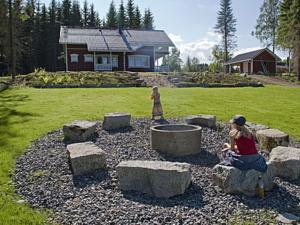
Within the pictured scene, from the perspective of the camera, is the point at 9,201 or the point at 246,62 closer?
the point at 9,201

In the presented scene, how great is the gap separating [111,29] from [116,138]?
A: 130 ft

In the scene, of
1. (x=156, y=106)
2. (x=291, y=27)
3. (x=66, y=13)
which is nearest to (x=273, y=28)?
(x=291, y=27)

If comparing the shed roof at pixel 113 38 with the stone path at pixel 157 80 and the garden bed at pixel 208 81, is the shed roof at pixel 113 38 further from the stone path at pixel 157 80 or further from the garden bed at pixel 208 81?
the garden bed at pixel 208 81

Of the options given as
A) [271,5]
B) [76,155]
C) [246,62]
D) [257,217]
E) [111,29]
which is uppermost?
[271,5]

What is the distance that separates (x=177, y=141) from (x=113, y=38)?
38182mm

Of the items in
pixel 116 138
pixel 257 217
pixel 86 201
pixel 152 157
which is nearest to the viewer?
pixel 257 217

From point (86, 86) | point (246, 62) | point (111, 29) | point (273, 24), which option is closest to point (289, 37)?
point (246, 62)

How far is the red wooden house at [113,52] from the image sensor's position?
41.5 m

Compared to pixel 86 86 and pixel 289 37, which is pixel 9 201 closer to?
pixel 86 86

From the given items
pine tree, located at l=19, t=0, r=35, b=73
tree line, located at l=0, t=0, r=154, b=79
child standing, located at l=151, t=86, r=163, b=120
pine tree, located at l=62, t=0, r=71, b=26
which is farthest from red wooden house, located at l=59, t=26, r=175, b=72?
child standing, located at l=151, t=86, r=163, b=120

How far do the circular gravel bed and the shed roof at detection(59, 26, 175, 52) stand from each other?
114ft

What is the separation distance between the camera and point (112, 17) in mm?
67625

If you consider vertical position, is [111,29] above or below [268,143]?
above

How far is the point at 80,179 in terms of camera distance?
19.4 feet
